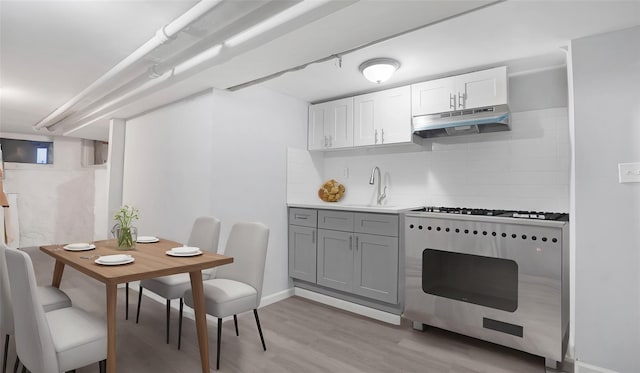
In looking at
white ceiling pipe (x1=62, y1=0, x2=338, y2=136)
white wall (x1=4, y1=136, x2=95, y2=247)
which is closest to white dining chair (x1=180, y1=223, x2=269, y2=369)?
white ceiling pipe (x1=62, y1=0, x2=338, y2=136)

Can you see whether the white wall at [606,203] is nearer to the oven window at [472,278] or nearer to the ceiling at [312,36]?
the ceiling at [312,36]

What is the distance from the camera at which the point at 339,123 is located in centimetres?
374

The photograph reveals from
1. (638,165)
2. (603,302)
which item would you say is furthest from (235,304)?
(638,165)

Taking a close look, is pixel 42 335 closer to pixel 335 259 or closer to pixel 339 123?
pixel 335 259

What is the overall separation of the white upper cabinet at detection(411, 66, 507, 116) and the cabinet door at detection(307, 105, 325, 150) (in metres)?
1.14

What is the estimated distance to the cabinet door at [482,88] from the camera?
269 centimetres

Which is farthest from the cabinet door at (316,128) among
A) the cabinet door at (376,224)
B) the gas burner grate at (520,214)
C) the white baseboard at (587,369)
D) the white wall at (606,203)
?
the white baseboard at (587,369)

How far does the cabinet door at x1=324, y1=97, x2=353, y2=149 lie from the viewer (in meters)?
3.64

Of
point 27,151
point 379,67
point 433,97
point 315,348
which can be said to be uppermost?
point 379,67

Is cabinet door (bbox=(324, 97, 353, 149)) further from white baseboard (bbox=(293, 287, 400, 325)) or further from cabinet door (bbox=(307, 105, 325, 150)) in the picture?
white baseboard (bbox=(293, 287, 400, 325))

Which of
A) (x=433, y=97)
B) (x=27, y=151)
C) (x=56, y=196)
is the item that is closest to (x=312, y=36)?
(x=433, y=97)

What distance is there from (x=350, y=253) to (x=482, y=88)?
1876 mm

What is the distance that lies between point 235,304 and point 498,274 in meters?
1.95

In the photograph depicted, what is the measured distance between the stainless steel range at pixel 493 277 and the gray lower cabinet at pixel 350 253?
0.18 metres
